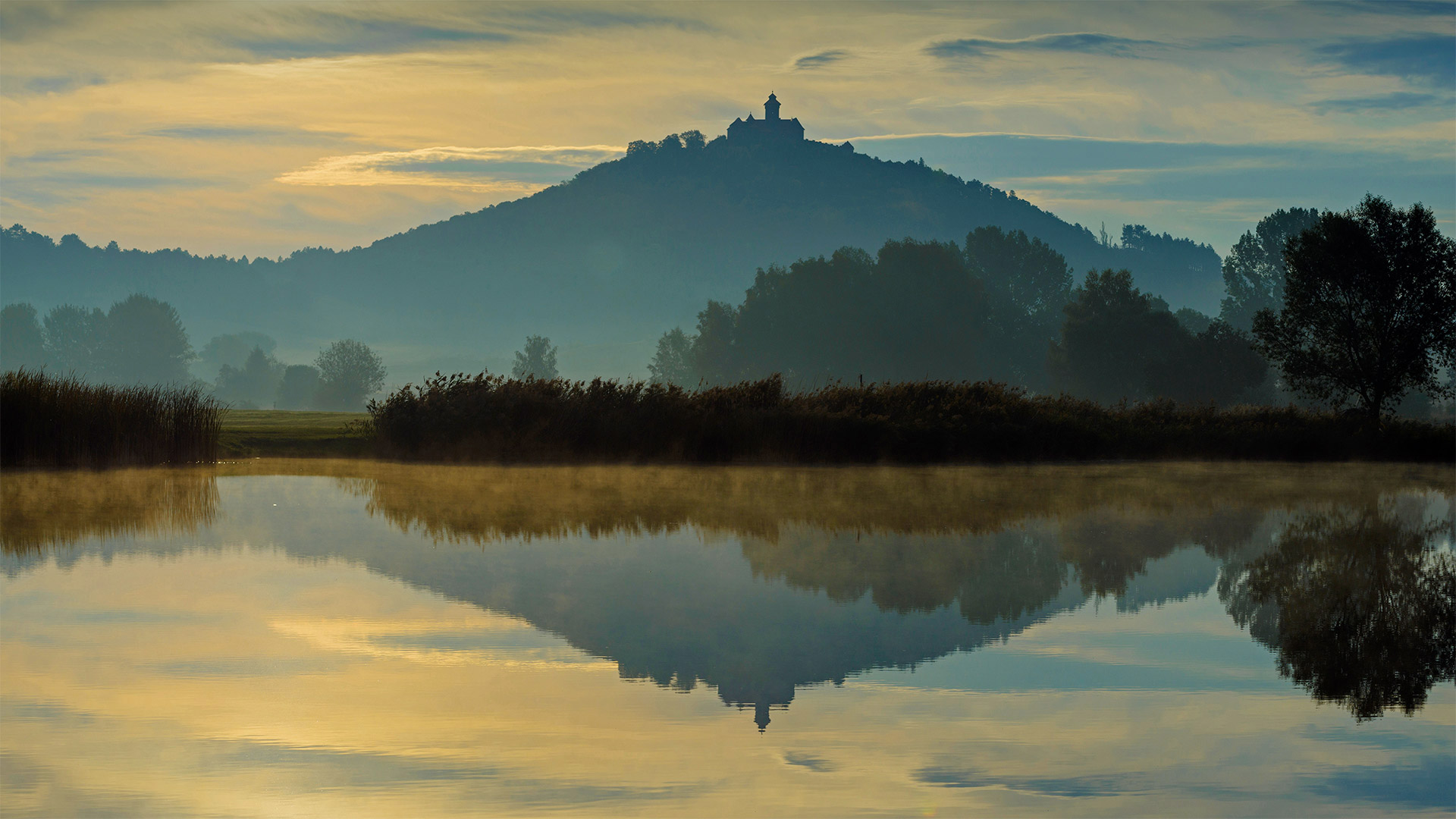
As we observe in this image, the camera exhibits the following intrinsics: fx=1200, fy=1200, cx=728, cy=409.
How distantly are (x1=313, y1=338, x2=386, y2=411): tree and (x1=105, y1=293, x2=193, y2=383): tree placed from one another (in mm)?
25612

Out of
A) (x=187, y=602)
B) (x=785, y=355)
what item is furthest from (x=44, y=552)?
(x=785, y=355)

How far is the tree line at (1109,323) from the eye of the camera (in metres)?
37.7

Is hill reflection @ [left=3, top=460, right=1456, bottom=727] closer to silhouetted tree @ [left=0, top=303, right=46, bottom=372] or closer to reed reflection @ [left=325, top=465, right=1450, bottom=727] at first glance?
reed reflection @ [left=325, top=465, right=1450, bottom=727]

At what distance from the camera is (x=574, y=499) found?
18031 millimetres

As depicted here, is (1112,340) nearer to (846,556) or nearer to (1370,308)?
(1370,308)

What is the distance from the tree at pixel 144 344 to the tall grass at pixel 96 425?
121317mm

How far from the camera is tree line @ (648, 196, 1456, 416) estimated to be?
1484 inches

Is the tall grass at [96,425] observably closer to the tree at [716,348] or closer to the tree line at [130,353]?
the tree at [716,348]

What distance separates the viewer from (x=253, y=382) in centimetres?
14675

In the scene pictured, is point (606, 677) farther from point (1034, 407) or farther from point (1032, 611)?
point (1034, 407)

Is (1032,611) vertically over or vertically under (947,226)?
under

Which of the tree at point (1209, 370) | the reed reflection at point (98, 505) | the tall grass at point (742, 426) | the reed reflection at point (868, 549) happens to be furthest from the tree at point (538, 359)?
the reed reflection at point (868, 549)

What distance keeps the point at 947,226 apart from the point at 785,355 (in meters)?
109

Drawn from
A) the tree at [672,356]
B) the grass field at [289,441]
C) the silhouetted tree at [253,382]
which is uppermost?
the tree at [672,356]
